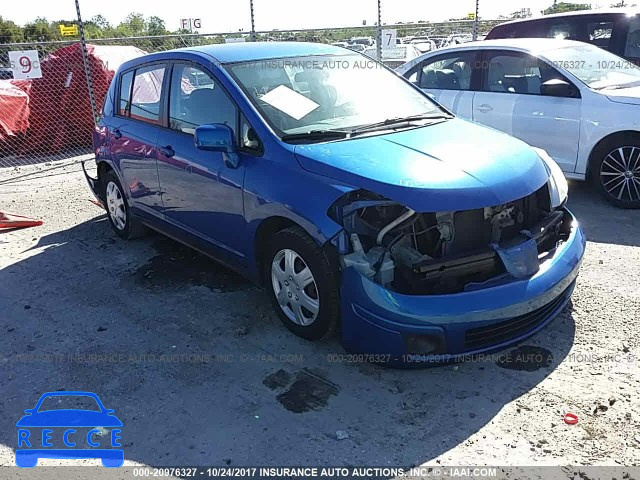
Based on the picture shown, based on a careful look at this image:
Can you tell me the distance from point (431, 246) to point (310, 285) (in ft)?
2.47

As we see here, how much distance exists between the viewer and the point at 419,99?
459 cm

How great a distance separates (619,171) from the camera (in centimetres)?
589

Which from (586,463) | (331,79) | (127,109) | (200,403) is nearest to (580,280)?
(586,463)

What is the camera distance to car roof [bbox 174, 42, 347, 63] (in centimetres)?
437

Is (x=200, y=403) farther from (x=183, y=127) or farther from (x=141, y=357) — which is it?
(x=183, y=127)

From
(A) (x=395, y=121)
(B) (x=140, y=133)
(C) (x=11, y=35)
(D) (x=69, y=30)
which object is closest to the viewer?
(A) (x=395, y=121)

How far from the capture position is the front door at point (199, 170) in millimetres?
4020

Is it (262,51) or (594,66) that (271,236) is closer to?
(262,51)

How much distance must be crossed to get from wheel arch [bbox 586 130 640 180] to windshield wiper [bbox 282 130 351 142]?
3.46 m

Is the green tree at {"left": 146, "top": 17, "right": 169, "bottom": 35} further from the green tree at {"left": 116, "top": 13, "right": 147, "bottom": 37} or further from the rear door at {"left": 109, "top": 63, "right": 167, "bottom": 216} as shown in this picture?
the rear door at {"left": 109, "top": 63, "right": 167, "bottom": 216}

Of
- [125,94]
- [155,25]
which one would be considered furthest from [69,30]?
[155,25]

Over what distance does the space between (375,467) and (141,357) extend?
177 cm

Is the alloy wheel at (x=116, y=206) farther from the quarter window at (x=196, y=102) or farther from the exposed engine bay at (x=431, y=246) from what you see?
the exposed engine bay at (x=431, y=246)

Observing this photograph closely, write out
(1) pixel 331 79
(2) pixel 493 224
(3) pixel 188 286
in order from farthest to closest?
(3) pixel 188 286, (1) pixel 331 79, (2) pixel 493 224
